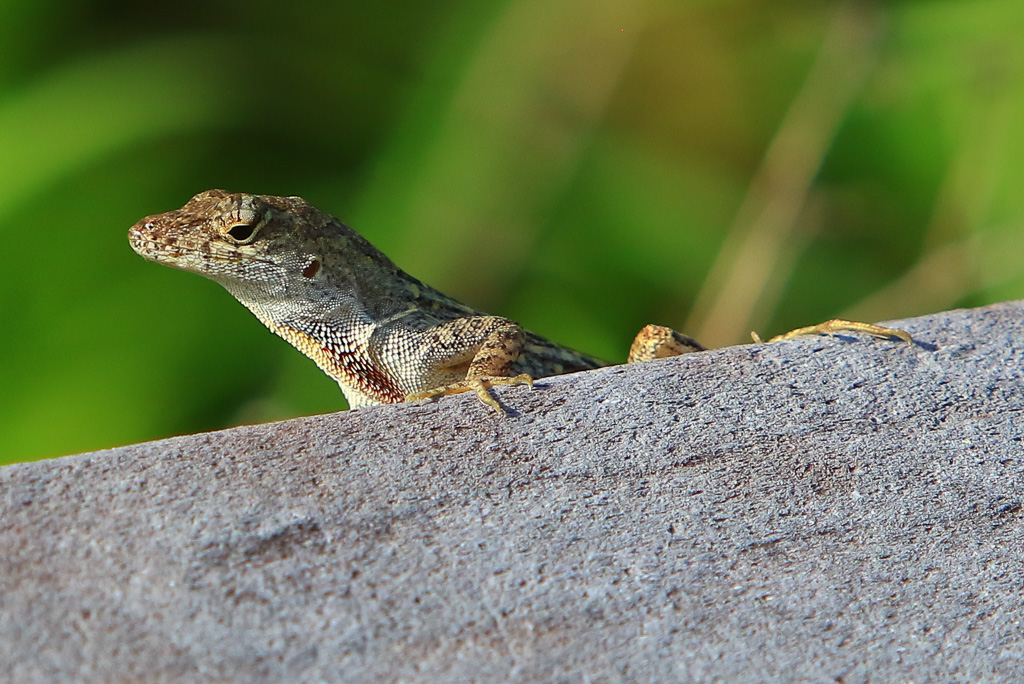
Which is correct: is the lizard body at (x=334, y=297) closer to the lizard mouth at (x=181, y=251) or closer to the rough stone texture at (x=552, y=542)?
the lizard mouth at (x=181, y=251)

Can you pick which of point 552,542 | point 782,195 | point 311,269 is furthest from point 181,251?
point 782,195

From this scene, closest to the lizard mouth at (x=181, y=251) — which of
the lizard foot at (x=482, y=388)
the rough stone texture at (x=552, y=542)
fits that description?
the lizard foot at (x=482, y=388)

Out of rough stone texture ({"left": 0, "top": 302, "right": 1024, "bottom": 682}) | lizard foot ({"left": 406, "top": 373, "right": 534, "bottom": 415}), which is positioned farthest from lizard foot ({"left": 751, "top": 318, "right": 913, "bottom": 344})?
lizard foot ({"left": 406, "top": 373, "right": 534, "bottom": 415})

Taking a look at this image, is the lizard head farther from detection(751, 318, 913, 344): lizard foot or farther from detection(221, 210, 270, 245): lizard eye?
detection(751, 318, 913, 344): lizard foot

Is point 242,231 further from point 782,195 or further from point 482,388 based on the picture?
point 782,195

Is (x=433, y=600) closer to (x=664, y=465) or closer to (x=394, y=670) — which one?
(x=394, y=670)
